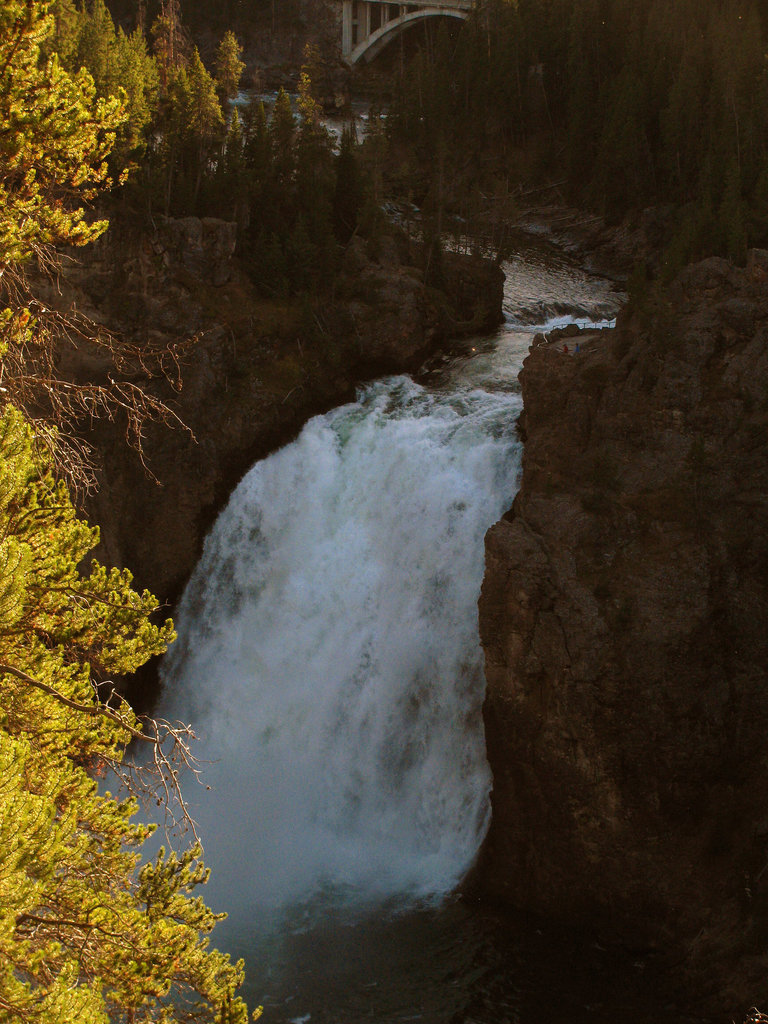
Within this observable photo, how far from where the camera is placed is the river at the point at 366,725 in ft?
56.4

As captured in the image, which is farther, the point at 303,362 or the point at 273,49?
the point at 273,49

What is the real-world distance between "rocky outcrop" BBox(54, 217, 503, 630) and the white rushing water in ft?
4.03

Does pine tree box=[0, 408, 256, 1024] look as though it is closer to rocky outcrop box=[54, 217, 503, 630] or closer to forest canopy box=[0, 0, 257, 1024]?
forest canopy box=[0, 0, 257, 1024]

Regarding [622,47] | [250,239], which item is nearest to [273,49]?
[622,47]

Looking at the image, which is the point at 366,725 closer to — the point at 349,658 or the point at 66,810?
the point at 349,658

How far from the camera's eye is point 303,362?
96.4ft

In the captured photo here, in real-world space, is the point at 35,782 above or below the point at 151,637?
below

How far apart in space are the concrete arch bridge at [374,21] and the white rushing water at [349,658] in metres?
66.1

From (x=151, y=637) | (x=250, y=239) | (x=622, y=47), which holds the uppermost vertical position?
(x=622, y=47)

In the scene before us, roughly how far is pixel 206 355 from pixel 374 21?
6977 centimetres

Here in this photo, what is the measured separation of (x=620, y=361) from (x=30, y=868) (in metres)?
18.8

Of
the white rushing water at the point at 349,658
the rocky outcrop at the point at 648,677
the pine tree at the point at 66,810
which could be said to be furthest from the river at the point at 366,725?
the pine tree at the point at 66,810

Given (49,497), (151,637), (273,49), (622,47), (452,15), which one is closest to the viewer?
(49,497)

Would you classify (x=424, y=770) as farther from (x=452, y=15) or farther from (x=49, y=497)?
(x=452, y=15)
